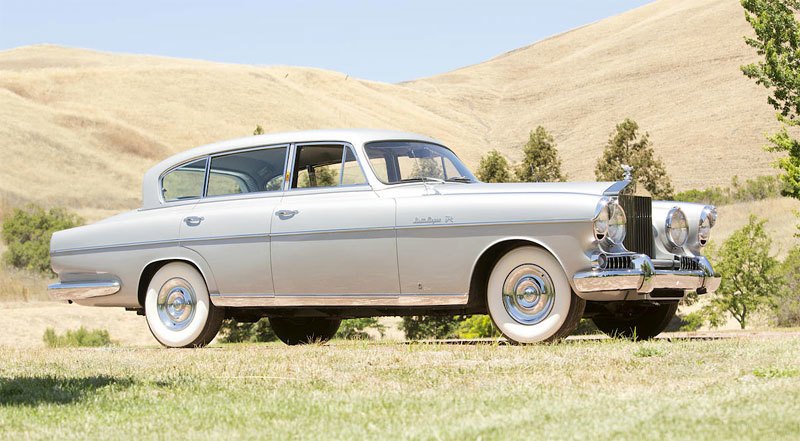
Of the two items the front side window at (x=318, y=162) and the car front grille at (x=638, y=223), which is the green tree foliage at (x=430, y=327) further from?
the car front grille at (x=638, y=223)

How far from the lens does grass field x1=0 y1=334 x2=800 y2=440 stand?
5.04m

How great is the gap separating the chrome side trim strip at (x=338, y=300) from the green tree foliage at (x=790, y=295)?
1908 centimetres

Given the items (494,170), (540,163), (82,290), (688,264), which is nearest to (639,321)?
(688,264)

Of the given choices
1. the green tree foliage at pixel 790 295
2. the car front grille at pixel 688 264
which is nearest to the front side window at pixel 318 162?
the car front grille at pixel 688 264

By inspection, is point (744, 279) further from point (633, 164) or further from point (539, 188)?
point (539, 188)

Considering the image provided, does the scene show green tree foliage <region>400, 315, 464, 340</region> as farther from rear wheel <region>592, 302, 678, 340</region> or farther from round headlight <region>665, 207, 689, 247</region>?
round headlight <region>665, 207, 689, 247</region>

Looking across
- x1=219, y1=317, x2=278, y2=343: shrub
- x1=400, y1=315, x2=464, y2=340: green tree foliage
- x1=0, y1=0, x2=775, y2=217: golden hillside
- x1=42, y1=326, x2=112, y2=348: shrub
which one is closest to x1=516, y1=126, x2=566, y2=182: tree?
x1=400, y1=315, x2=464, y2=340: green tree foliage

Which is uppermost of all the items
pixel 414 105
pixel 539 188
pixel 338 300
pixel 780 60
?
pixel 414 105

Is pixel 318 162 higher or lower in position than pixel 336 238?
higher

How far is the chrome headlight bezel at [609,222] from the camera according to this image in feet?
27.1

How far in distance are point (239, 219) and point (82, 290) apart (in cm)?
205

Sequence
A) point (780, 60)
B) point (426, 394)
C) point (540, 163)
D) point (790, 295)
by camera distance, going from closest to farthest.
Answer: point (426, 394)
point (780, 60)
point (790, 295)
point (540, 163)

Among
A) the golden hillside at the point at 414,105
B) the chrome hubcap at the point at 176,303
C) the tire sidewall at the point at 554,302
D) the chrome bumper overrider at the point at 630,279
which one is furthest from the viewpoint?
the golden hillside at the point at 414,105

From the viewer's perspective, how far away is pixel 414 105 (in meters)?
110
